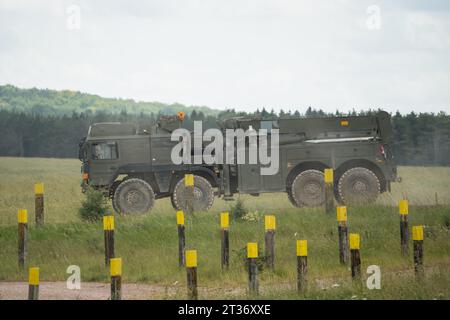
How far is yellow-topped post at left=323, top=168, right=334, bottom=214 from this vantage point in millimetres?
22984

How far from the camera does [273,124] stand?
86.7 ft

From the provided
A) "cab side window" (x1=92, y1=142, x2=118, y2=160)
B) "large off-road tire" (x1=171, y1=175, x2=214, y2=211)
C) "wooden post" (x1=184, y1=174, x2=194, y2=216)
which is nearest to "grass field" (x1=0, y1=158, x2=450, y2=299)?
"wooden post" (x1=184, y1=174, x2=194, y2=216)

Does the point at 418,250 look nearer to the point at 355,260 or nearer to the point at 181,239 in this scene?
the point at 355,260

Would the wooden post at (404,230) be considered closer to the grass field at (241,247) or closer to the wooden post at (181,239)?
the grass field at (241,247)

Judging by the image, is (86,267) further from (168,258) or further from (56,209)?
(56,209)

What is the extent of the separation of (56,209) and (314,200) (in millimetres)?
9156

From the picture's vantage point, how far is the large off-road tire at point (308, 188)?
84.9ft

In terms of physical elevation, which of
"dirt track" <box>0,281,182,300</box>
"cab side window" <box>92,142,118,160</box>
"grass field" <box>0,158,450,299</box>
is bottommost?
"dirt track" <box>0,281,182,300</box>

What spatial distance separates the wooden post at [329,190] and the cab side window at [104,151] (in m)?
6.27

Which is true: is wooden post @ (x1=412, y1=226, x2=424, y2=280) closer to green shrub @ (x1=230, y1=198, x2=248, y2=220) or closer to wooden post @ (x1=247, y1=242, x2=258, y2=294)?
wooden post @ (x1=247, y1=242, x2=258, y2=294)

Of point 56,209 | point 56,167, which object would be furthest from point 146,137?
point 56,167

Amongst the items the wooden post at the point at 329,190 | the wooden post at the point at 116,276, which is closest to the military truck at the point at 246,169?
the wooden post at the point at 329,190

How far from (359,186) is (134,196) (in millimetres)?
6252

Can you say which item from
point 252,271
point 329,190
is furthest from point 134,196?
point 252,271
